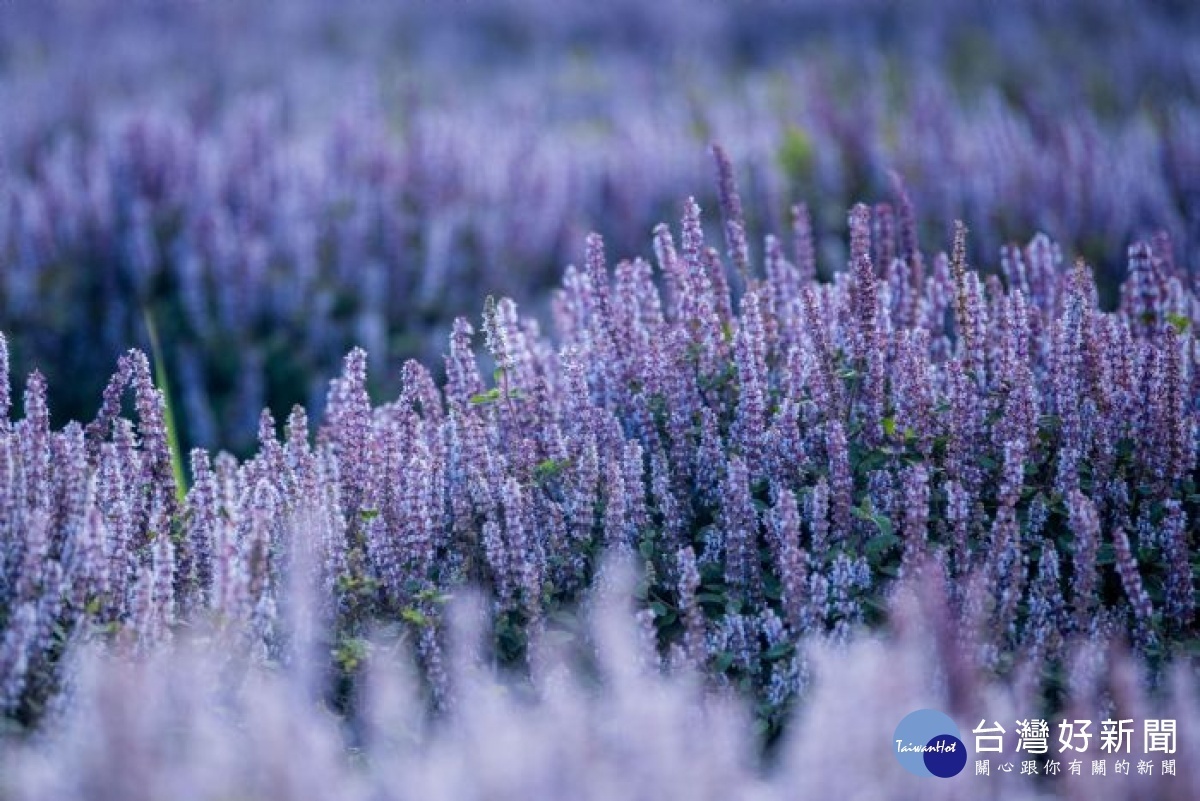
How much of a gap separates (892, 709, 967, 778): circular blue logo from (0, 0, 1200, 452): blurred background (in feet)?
11.8

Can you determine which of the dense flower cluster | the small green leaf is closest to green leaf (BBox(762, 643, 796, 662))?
the dense flower cluster

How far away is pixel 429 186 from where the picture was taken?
8617mm

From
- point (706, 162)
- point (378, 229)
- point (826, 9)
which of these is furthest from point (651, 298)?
point (826, 9)

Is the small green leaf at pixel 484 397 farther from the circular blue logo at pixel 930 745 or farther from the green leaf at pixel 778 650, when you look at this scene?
the circular blue logo at pixel 930 745

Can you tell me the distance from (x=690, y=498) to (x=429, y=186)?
16.6 ft

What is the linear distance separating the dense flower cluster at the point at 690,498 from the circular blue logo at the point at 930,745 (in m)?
0.31

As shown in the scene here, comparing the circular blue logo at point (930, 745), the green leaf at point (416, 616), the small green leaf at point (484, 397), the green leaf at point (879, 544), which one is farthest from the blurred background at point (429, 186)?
the circular blue logo at point (930, 745)

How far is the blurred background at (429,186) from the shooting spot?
733 centimetres

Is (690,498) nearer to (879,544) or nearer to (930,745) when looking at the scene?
(879,544)

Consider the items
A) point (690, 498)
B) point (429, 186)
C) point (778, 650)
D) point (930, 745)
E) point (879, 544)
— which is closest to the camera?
point (930, 745)

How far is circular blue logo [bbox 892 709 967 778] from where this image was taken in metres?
2.78

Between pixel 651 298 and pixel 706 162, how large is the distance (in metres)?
4.56

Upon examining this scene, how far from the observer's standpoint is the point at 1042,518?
11.9ft

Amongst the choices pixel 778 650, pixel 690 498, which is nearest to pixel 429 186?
pixel 690 498
